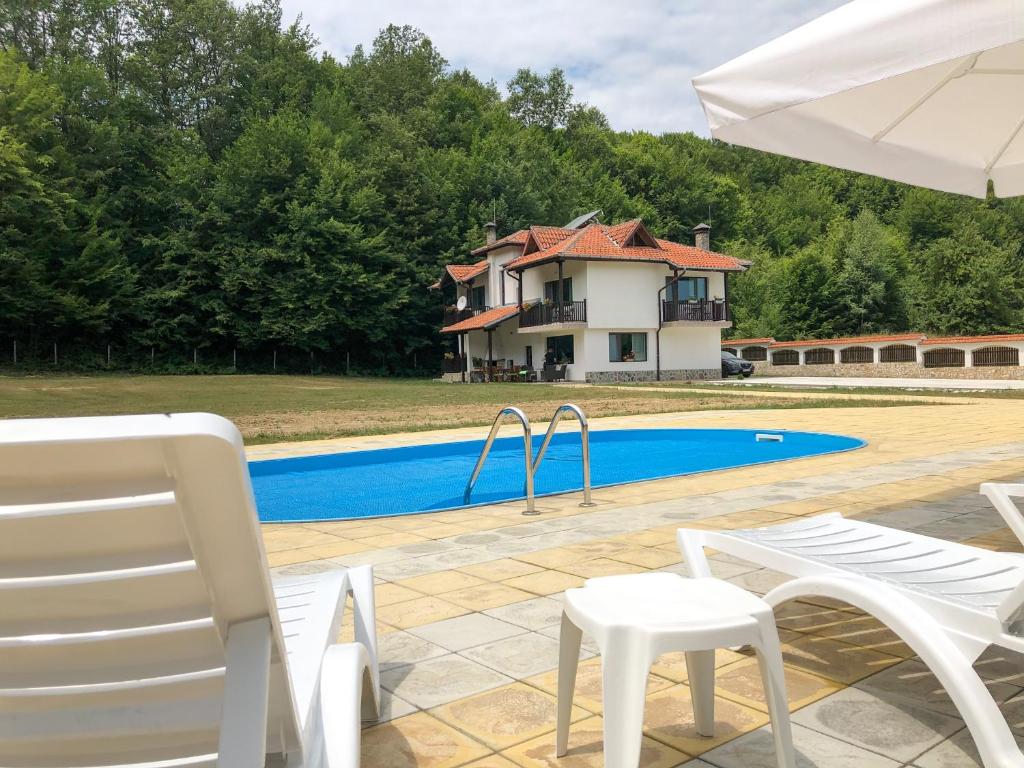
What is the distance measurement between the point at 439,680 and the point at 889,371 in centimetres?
3162

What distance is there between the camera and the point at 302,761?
128 centimetres

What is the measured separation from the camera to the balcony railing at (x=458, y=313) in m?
35.3

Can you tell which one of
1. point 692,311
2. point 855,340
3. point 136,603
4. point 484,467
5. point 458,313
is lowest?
point 484,467

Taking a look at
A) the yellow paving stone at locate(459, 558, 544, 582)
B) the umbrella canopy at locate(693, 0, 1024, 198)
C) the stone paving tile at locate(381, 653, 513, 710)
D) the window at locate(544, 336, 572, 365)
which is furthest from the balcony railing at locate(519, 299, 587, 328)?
the stone paving tile at locate(381, 653, 513, 710)

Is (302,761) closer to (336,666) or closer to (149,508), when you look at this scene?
(336,666)

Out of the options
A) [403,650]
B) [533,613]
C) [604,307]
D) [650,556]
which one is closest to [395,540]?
[650,556]

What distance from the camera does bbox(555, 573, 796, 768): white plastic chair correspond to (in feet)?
5.19

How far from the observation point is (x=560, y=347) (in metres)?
30.3

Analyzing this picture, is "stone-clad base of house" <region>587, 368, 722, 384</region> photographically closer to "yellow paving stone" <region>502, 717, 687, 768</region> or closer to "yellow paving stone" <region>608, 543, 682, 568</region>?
"yellow paving stone" <region>608, 543, 682, 568</region>

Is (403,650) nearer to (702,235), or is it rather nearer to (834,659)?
(834,659)

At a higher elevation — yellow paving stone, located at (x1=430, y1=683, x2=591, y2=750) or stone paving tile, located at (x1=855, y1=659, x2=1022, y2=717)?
stone paving tile, located at (x1=855, y1=659, x2=1022, y2=717)

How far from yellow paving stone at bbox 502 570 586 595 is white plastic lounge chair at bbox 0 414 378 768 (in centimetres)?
228

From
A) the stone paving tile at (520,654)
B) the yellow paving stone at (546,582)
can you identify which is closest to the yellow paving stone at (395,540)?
→ the yellow paving stone at (546,582)

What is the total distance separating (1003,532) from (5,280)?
35382mm
